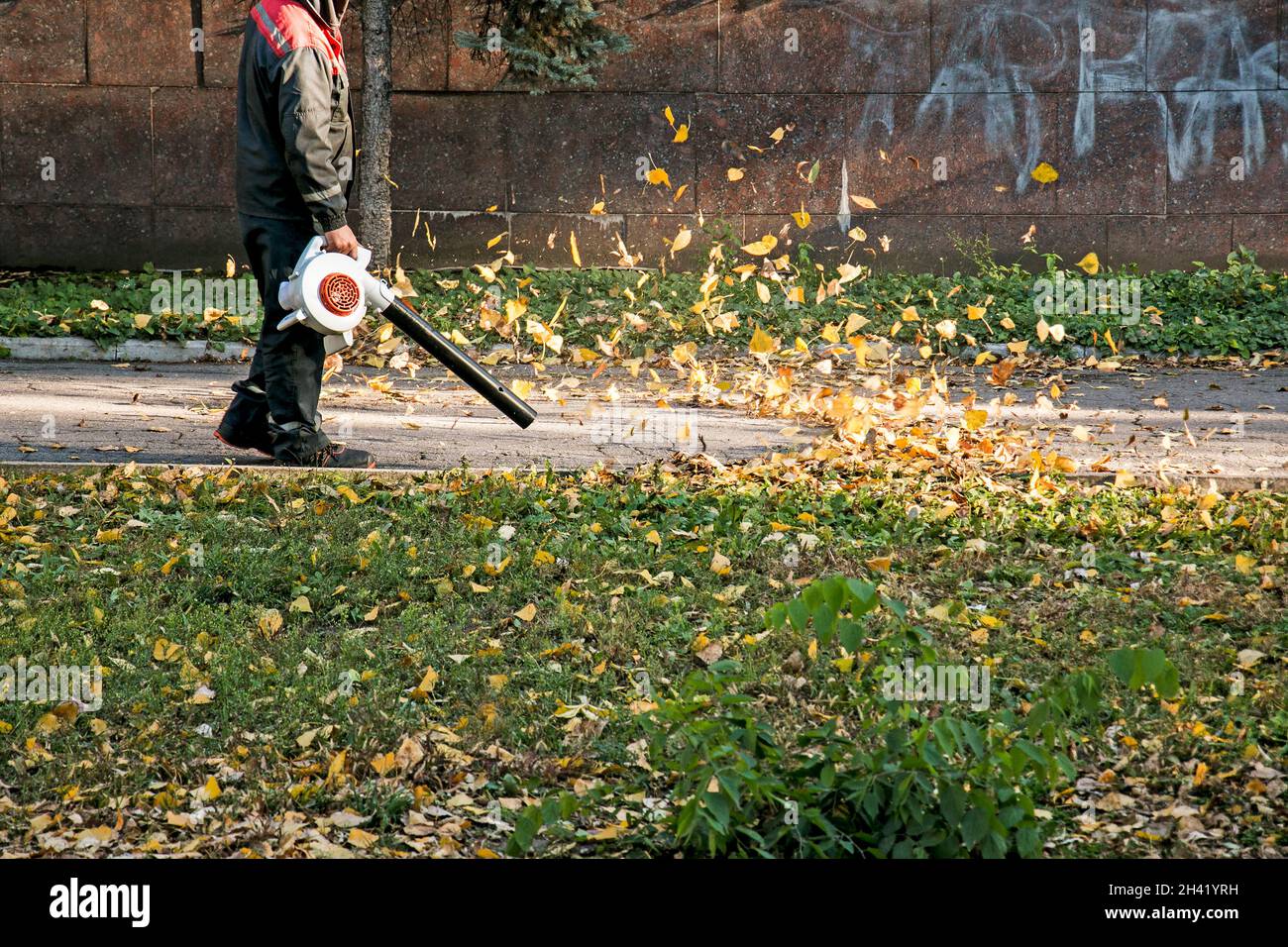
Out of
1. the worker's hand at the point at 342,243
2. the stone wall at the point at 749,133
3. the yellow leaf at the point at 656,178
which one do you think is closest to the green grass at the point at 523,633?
the worker's hand at the point at 342,243

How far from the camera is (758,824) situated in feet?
10.1

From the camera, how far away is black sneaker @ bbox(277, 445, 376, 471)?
620 centimetres

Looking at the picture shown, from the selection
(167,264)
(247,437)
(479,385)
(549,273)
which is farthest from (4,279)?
(479,385)

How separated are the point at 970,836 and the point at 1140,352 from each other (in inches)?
340

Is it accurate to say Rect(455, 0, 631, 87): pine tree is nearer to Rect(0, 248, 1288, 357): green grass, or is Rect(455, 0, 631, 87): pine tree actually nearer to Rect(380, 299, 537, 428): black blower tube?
Rect(0, 248, 1288, 357): green grass

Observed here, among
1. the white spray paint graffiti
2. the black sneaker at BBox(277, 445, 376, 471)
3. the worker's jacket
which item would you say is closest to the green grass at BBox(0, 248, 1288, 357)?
the white spray paint graffiti

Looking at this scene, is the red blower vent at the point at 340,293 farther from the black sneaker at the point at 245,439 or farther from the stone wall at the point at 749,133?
the stone wall at the point at 749,133

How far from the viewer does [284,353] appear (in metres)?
6.04

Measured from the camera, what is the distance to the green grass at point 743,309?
1049 cm

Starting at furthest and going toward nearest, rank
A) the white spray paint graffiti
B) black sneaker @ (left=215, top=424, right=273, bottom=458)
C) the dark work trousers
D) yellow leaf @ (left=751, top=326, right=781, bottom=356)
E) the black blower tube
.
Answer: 1. the white spray paint graffiti
2. yellow leaf @ (left=751, top=326, right=781, bottom=356)
3. black sneaker @ (left=215, top=424, right=273, bottom=458)
4. the dark work trousers
5. the black blower tube

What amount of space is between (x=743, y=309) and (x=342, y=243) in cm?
572

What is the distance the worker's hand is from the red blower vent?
0.53 feet

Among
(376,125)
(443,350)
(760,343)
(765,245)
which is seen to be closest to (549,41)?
(376,125)
